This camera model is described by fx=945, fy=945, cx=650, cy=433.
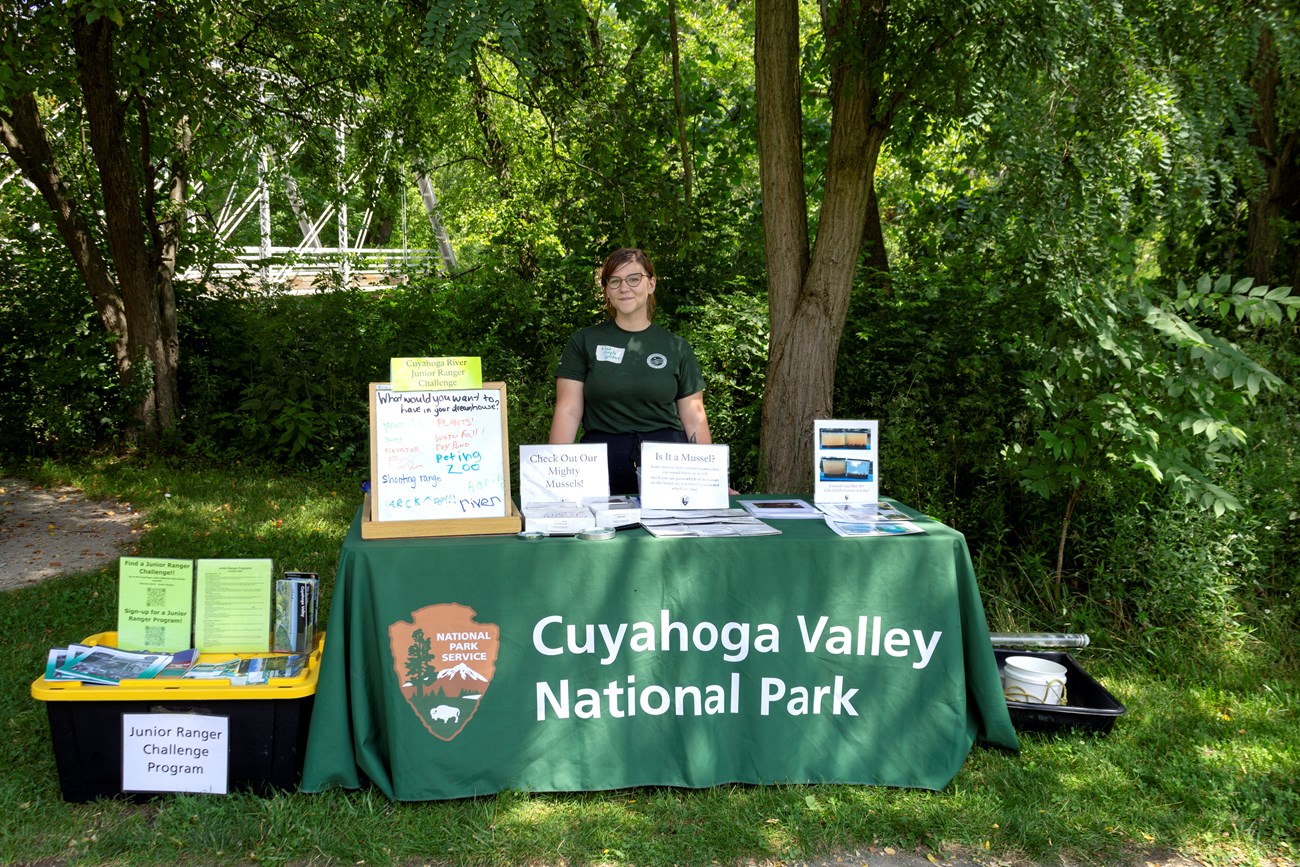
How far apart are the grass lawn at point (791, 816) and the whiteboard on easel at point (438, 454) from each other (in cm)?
94

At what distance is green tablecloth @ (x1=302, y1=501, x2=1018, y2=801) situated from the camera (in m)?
3.02

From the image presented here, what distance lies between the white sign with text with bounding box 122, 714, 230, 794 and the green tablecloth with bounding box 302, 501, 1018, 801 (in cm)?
30

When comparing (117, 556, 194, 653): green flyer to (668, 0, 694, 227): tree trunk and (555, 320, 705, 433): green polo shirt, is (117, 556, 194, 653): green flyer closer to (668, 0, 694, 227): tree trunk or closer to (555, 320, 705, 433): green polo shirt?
(555, 320, 705, 433): green polo shirt

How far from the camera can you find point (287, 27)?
7.78 m

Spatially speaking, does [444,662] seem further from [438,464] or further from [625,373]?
[625,373]

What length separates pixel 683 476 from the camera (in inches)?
135

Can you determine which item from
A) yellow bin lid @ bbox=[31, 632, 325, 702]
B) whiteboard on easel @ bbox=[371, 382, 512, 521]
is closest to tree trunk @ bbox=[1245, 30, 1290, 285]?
whiteboard on easel @ bbox=[371, 382, 512, 521]

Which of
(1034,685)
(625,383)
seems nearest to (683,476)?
(625,383)

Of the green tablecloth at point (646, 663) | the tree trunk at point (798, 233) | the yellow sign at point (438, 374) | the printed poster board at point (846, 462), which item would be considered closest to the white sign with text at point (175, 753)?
the green tablecloth at point (646, 663)

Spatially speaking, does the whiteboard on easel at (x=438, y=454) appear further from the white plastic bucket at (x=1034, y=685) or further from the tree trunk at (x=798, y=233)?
the tree trunk at (x=798, y=233)

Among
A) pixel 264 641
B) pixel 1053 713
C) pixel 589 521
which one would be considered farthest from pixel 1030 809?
pixel 264 641

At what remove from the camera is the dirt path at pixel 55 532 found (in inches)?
221

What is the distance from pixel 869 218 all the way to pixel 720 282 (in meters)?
1.53

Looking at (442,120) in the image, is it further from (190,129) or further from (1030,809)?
(1030,809)
